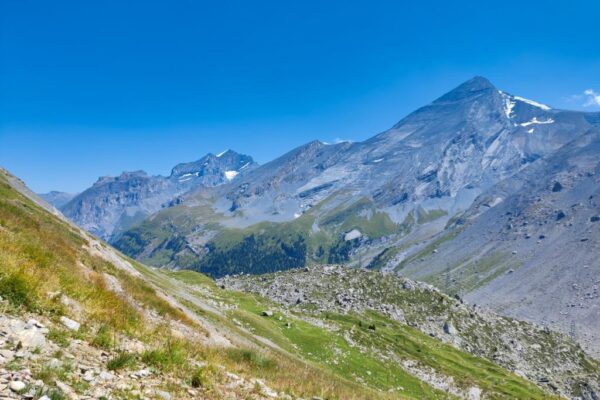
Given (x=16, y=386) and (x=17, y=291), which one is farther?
(x=17, y=291)

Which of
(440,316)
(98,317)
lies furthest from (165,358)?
(440,316)

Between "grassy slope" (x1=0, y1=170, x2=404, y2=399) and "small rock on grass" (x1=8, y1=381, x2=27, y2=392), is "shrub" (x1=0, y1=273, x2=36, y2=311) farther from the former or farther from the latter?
"small rock on grass" (x1=8, y1=381, x2=27, y2=392)

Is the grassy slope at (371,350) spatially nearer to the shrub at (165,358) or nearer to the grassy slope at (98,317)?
the grassy slope at (98,317)

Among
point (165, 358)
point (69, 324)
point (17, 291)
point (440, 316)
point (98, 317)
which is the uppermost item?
point (17, 291)

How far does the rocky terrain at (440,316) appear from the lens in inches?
3649

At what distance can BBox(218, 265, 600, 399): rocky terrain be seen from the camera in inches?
3649

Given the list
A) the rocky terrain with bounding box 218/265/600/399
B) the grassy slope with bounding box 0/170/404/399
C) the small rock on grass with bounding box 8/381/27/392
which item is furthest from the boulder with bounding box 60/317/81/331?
the rocky terrain with bounding box 218/265/600/399

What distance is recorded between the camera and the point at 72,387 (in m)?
8.88

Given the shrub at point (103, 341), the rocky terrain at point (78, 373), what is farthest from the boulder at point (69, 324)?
the shrub at point (103, 341)

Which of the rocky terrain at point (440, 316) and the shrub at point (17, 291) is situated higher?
the shrub at point (17, 291)

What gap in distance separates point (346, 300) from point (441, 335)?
76.5 ft

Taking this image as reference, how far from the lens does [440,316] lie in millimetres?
102000

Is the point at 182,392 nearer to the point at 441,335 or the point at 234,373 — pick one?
the point at 234,373

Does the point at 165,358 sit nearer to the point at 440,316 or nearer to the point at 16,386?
the point at 16,386
